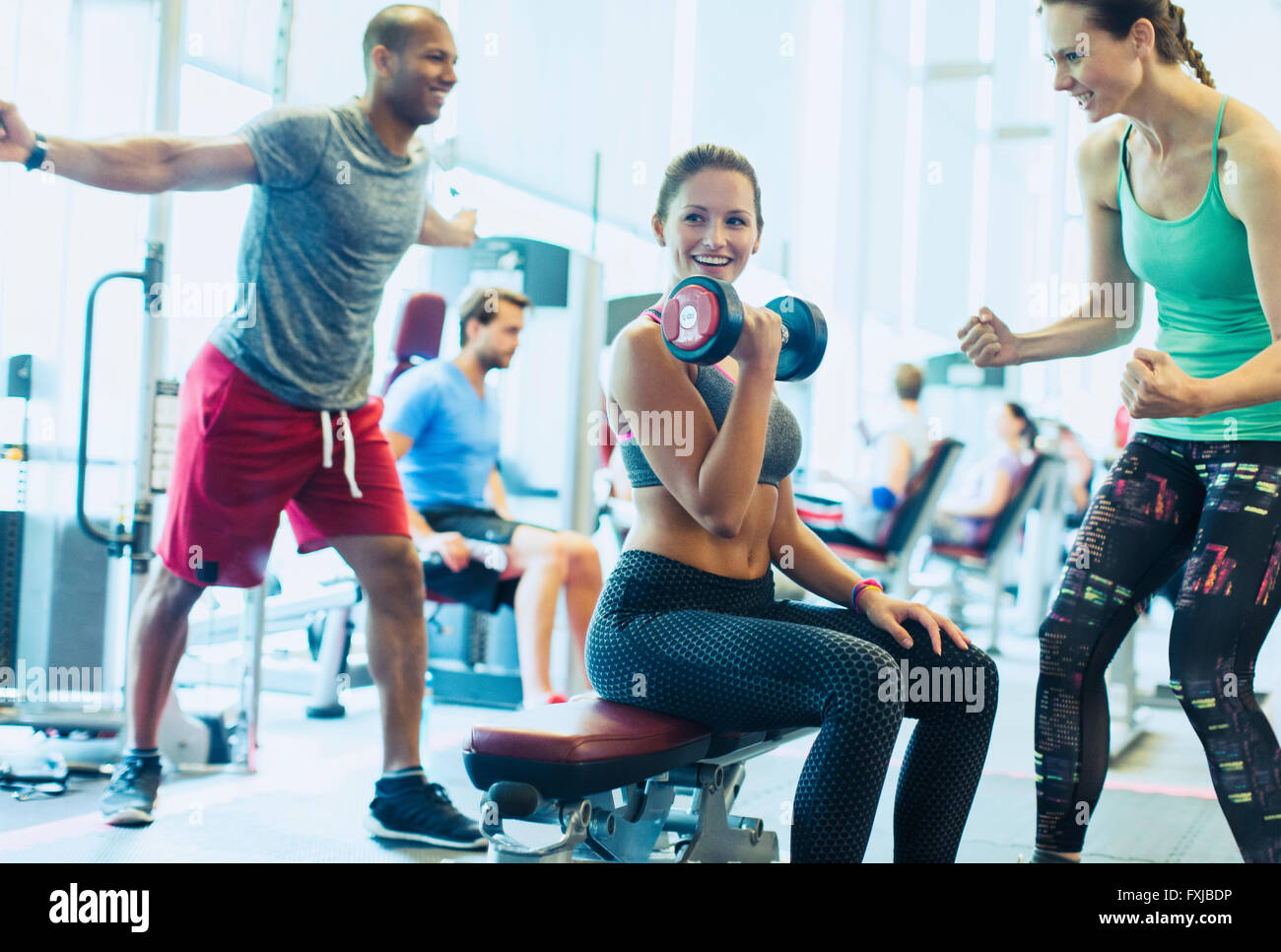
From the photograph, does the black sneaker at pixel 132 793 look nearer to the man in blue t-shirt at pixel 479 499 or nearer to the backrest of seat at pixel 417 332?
the man in blue t-shirt at pixel 479 499

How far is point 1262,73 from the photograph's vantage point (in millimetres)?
5543

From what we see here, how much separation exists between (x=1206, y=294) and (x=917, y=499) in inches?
122

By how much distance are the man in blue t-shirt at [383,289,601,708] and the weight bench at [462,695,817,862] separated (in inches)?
52.6

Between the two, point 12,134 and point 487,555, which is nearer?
point 12,134

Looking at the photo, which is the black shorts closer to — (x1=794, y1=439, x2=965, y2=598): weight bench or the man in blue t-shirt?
the man in blue t-shirt

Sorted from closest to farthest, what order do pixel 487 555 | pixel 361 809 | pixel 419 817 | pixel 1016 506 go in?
1. pixel 419 817
2. pixel 361 809
3. pixel 487 555
4. pixel 1016 506

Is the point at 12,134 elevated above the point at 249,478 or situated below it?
above

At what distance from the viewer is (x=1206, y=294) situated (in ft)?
5.27

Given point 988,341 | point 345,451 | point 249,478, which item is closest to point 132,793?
point 249,478

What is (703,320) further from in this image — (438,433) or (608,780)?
(438,433)

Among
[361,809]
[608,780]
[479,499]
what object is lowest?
[361,809]

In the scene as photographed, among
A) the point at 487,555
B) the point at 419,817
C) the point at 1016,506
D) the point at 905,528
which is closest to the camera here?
the point at 419,817
